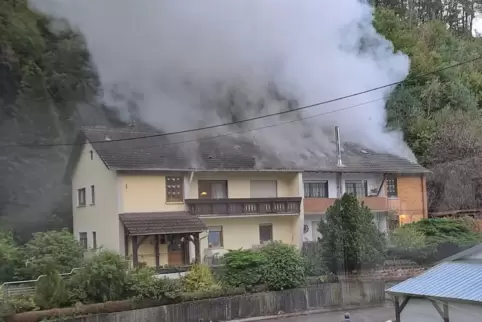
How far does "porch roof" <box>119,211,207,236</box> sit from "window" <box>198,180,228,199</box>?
5.24 feet

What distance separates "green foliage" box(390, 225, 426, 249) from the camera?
23.4 m

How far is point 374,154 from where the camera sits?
29.9 metres

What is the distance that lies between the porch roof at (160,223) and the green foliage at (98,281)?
13.2 feet

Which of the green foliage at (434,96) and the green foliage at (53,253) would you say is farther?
the green foliage at (434,96)

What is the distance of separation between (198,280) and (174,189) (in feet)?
17.7

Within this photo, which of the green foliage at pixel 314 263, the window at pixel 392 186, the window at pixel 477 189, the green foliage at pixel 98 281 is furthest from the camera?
the window at pixel 477 189

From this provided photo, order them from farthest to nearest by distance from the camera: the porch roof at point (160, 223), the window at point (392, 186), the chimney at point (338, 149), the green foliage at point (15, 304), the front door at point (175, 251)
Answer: the window at point (392, 186), the chimney at point (338, 149), the front door at point (175, 251), the porch roof at point (160, 223), the green foliage at point (15, 304)

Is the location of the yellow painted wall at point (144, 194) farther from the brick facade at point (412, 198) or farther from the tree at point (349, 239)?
the brick facade at point (412, 198)

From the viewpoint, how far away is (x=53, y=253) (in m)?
18.2

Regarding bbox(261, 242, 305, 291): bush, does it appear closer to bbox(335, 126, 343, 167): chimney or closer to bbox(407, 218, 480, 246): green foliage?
bbox(407, 218, 480, 246): green foliage

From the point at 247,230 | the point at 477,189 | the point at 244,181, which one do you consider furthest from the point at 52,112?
the point at 477,189

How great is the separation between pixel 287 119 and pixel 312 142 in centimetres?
177

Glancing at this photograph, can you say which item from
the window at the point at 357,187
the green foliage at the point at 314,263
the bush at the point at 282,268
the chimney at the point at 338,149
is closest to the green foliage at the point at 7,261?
the bush at the point at 282,268

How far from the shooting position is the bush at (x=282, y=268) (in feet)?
63.6
